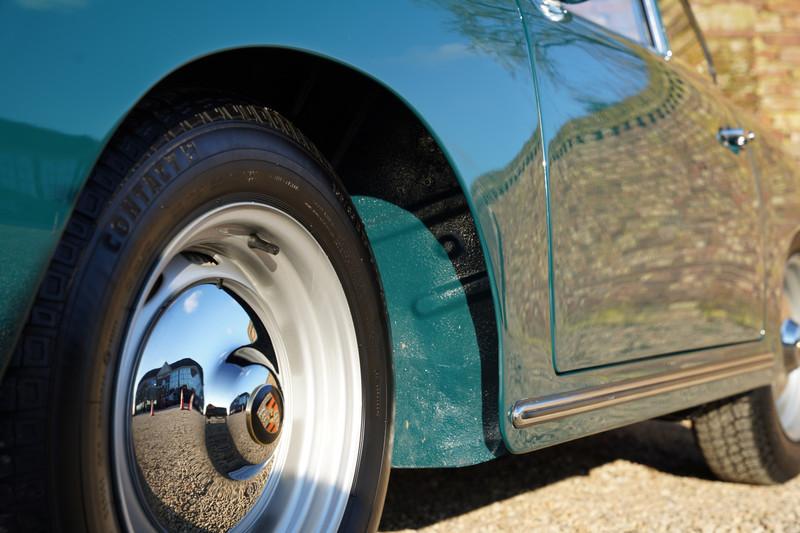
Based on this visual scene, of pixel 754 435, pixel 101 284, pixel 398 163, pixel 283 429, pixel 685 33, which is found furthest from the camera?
pixel 685 33

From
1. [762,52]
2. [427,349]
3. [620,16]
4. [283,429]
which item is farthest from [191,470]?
[762,52]

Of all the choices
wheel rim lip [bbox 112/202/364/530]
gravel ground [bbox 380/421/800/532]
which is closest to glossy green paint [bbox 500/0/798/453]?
wheel rim lip [bbox 112/202/364/530]

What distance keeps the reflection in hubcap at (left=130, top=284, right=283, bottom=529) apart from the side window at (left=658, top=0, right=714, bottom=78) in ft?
8.99

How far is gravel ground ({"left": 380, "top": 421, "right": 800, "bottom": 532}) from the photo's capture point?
252cm

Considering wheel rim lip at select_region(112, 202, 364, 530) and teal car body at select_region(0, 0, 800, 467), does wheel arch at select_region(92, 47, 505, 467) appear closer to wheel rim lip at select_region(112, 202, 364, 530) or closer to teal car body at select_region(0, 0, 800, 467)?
teal car body at select_region(0, 0, 800, 467)

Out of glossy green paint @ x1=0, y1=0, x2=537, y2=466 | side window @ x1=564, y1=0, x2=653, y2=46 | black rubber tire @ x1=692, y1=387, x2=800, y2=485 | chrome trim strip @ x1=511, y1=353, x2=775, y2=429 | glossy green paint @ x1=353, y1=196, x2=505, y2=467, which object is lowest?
black rubber tire @ x1=692, y1=387, x2=800, y2=485

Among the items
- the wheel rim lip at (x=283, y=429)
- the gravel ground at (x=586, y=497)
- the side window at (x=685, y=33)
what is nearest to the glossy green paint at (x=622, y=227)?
the wheel rim lip at (x=283, y=429)

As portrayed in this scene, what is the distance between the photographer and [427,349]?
5.92 ft

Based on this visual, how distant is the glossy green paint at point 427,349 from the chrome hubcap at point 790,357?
5.86 feet

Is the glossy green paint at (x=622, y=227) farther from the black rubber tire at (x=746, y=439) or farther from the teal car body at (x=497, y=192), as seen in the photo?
the black rubber tire at (x=746, y=439)

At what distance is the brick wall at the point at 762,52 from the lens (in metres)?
8.16

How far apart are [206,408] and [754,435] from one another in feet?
7.52

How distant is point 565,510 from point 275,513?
137 centimetres

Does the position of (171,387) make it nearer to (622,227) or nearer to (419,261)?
(419,261)
